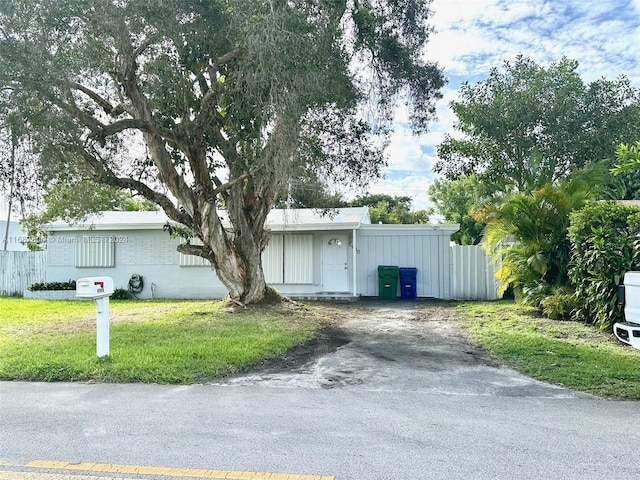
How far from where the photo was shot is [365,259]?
17281mm

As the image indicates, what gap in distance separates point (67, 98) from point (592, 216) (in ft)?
33.3

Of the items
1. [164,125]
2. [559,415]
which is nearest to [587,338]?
[559,415]

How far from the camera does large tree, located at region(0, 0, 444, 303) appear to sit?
8336mm

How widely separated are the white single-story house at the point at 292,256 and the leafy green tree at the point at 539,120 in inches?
131

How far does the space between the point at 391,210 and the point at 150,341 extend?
132ft

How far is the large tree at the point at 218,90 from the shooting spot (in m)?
8.34

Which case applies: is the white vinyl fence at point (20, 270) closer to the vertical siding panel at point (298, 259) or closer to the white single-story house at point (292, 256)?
the white single-story house at point (292, 256)

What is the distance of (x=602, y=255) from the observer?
9.35m

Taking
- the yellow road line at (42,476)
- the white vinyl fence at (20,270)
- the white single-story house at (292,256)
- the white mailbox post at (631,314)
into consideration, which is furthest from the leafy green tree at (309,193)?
the white vinyl fence at (20,270)

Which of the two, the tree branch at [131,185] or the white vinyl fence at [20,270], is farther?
the white vinyl fence at [20,270]

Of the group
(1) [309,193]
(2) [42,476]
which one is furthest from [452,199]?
(2) [42,476]

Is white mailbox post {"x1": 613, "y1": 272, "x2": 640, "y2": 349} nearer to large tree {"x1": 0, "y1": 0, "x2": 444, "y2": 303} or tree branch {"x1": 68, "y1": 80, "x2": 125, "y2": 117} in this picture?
large tree {"x1": 0, "y1": 0, "x2": 444, "y2": 303}

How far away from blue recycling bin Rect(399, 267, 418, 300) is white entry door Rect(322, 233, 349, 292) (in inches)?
70.3

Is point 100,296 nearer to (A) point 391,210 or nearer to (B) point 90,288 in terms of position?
(B) point 90,288
